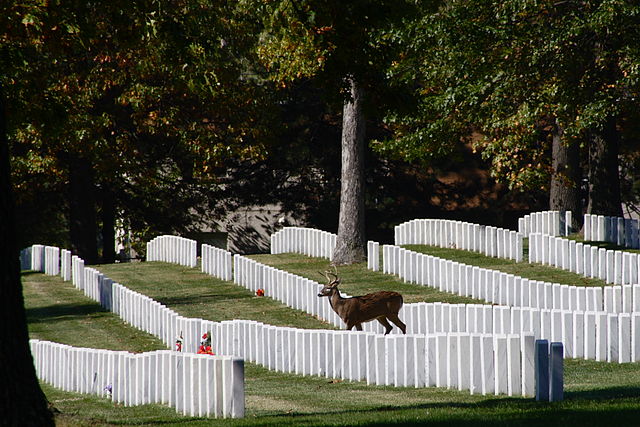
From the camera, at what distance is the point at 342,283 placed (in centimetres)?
2611

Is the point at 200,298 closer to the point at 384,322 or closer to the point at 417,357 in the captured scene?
the point at 384,322

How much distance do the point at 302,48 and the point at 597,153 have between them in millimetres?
9283

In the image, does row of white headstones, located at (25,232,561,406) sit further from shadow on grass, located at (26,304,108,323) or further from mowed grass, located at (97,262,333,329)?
shadow on grass, located at (26,304,108,323)

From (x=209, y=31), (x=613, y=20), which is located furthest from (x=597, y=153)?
(x=209, y=31)

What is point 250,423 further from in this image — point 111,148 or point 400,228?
point 111,148

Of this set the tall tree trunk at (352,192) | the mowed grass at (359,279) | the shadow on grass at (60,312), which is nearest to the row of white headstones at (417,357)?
the mowed grass at (359,279)

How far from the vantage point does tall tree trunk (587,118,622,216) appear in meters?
30.0

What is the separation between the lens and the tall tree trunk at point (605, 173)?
2998cm

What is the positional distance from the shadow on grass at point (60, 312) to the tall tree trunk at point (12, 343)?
1705 cm

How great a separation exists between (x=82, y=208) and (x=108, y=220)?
244 centimetres

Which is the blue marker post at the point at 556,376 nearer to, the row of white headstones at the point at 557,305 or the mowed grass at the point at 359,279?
the row of white headstones at the point at 557,305

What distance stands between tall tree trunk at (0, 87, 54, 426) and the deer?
9.86 metres

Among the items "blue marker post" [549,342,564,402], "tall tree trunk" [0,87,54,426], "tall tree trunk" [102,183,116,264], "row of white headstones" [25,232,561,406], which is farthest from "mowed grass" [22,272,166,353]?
"tall tree trunk" [0,87,54,426]

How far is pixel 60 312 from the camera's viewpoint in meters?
26.1
